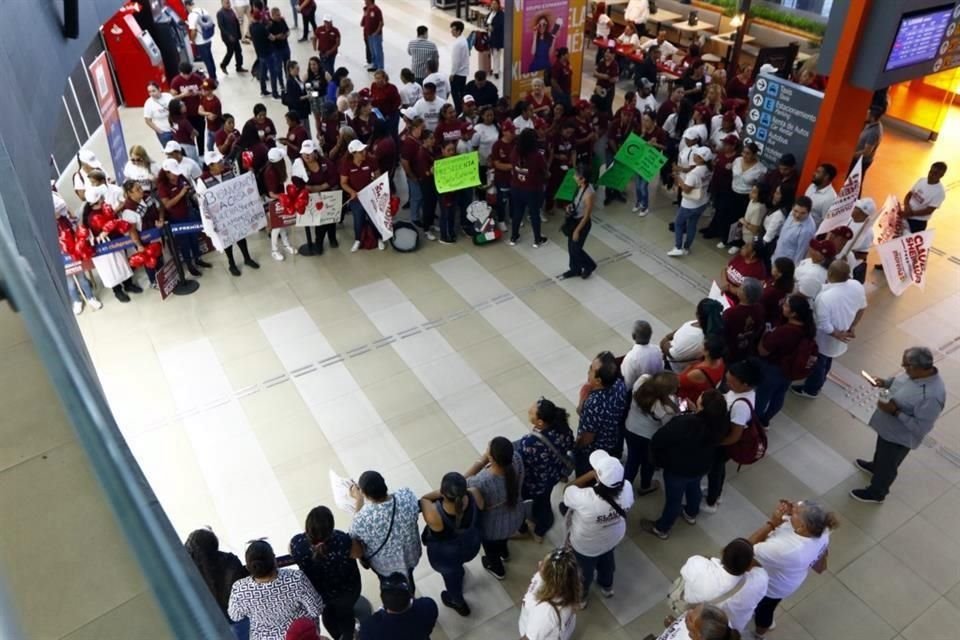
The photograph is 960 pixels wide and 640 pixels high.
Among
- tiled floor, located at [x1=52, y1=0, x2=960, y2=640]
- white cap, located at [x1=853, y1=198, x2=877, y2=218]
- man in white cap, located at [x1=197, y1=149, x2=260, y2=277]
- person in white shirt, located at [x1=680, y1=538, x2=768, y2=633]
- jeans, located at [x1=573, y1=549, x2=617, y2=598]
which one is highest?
white cap, located at [x1=853, y1=198, x2=877, y2=218]

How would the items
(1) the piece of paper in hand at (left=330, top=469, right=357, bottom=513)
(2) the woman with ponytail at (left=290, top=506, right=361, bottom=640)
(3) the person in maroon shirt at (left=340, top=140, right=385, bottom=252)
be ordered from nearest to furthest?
(2) the woman with ponytail at (left=290, top=506, right=361, bottom=640) < (1) the piece of paper in hand at (left=330, top=469, right=357, bottom=513) < (3) the person in maroon shirt at (left=340, top=140, right=385, bottom=252)

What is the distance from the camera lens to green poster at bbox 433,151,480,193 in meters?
9.29

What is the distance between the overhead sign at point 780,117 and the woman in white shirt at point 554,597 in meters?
6.89

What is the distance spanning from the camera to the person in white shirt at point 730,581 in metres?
4.06

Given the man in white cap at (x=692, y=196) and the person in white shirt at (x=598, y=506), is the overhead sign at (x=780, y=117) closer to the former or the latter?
the man in white cap at (x=692, y=196)

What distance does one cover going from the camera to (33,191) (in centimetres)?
317

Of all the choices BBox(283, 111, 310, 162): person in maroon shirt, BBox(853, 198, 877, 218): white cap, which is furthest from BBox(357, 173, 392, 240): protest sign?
BBox(853, 198, 877, 218): white cap

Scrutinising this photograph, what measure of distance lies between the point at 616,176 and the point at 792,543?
6758 millimetres

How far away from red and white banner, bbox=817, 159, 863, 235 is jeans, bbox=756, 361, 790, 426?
227 cm

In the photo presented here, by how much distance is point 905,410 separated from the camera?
18.0 feet

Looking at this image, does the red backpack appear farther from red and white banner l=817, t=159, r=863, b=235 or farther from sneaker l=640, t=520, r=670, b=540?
red and white banner l=817, t=159, r=863, b=235

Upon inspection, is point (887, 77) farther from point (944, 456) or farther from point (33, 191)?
point (33, 191)

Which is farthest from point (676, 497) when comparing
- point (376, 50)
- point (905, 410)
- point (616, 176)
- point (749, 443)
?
point (376, 50)

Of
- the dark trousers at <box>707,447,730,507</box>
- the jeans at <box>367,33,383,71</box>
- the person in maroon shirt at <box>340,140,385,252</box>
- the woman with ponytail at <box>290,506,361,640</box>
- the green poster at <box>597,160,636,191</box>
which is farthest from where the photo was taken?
the jeans at <box>367,33,383,71</box>
